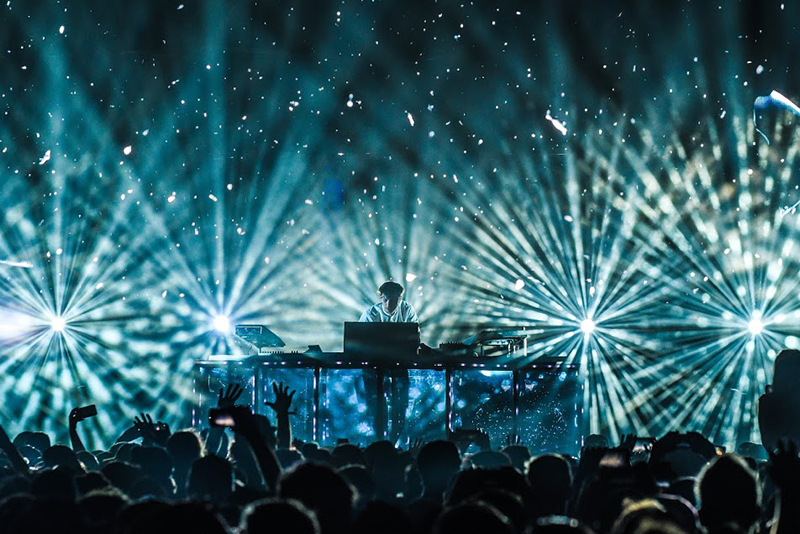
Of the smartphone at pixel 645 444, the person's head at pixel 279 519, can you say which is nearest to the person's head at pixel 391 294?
the smartphone at pixel 645 444

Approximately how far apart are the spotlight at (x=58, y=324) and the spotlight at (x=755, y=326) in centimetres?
1069

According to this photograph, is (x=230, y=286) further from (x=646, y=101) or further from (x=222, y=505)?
(x=222, y=505)

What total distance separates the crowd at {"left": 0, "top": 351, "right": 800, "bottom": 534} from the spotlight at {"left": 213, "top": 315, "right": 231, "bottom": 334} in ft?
28.2

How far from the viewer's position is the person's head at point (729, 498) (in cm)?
282

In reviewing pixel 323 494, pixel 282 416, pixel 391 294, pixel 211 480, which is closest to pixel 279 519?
pixel 323 494

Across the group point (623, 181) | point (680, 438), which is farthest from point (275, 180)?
point (680, 438)

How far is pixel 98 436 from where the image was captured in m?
12.0

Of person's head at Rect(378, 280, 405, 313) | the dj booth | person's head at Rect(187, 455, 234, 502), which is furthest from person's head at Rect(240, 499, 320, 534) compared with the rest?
person's head at Rect(378, 280, 405, 313)

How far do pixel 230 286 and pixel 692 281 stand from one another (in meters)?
7.57

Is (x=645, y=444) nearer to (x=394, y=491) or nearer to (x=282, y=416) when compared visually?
(x=282, y=416)

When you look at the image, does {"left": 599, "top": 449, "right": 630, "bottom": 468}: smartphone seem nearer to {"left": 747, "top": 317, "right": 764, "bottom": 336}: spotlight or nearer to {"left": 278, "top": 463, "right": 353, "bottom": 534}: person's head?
{"left": 278, "top": 463, "right": 353, "bottom": 534}: person's head

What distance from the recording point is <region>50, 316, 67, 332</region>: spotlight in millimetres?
13016

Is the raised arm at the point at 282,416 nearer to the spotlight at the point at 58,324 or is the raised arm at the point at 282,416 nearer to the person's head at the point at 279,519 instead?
the person's head at the point at 279,519

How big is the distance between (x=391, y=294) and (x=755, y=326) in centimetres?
633
